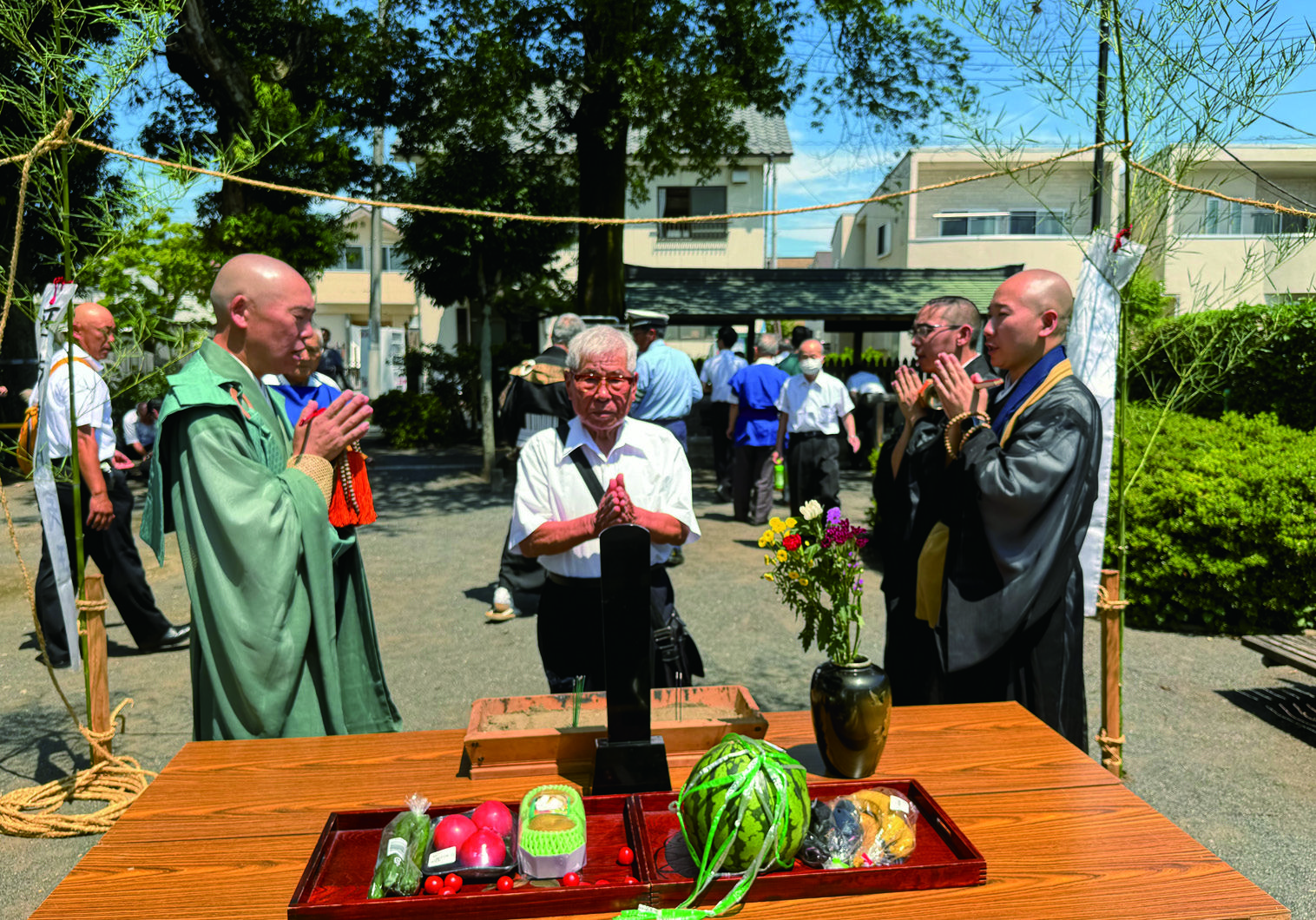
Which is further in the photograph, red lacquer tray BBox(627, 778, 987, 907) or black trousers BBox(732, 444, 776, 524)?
black trousers BBox(732, 444, 776, 524)

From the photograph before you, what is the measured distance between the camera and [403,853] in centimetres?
166

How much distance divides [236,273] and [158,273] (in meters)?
10.4

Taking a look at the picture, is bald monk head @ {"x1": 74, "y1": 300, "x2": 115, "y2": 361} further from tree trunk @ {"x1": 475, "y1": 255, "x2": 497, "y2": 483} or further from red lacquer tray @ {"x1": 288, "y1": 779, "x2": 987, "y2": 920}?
tree trunk @ {"x1": 475, "y1": 255, "x2": 497, "y2": 483}

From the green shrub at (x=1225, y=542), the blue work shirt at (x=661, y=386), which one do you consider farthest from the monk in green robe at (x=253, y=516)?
the blue work shirt at (x=661, y=386)

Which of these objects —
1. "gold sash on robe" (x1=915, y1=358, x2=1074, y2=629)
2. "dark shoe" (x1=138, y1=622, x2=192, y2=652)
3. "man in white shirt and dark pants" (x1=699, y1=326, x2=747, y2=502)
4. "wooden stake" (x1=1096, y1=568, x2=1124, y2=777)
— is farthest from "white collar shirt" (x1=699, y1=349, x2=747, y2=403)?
"gold sash on robe" (x1=915, y1=358, x2=1074, y2=629)

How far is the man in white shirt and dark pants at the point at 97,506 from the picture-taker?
16.2ft

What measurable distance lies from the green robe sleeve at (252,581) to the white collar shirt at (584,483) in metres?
0.64

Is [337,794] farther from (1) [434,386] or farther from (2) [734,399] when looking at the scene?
(1) [434,386]

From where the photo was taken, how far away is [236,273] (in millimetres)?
2703

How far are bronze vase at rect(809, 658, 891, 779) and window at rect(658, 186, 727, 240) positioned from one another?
966 inches

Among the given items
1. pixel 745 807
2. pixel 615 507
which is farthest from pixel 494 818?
pixel 615 507

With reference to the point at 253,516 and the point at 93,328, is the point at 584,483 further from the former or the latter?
the point at 93,328

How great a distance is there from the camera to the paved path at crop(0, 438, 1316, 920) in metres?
3.73

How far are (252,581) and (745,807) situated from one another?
1.48m
